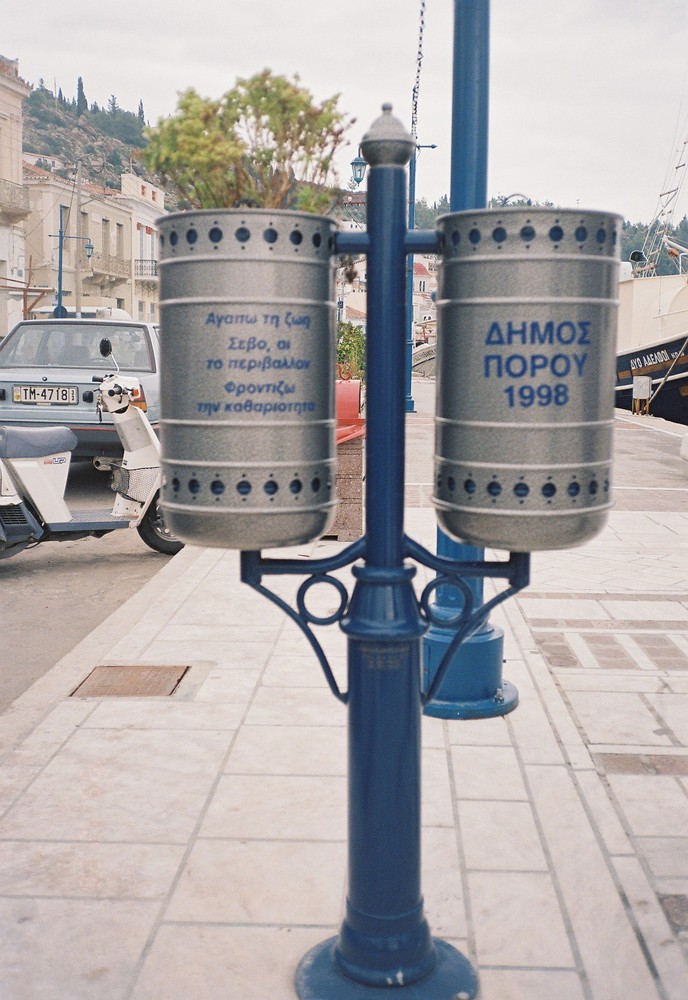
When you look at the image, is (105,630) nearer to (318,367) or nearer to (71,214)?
(318,367)

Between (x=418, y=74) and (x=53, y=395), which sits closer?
(x=53, y=395)

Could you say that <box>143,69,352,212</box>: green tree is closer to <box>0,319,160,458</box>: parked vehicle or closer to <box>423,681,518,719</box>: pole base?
<box>0,319,160,458</box>: parked vehicle

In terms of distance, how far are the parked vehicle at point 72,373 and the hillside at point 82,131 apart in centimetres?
12289

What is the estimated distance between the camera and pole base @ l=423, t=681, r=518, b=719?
4.27 metres

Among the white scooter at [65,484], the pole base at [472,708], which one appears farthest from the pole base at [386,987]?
the white scooter at [65,484]

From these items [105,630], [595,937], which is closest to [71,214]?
[105,630]

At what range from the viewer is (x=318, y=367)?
2.26 m

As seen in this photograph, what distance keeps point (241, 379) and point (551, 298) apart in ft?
2.13

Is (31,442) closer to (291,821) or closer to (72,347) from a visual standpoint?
(72,347)

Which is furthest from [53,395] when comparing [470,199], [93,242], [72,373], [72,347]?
[93,242]

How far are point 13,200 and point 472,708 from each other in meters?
44.3

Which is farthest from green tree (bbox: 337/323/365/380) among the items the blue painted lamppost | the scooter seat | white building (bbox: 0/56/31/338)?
white building (bbox: 0/56/31/338)

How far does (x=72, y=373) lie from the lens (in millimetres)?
9680

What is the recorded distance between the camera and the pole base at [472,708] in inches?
168
